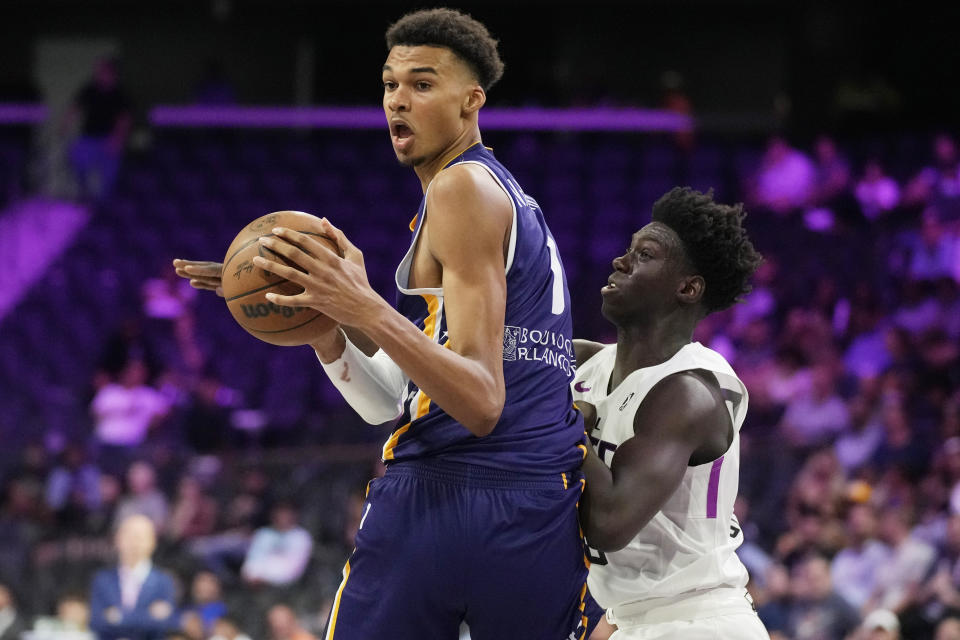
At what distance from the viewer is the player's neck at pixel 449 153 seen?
3.02 meters

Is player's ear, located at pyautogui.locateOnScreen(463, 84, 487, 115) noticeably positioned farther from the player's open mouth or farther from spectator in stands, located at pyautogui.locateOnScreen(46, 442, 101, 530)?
spectator in stands, located at pyautogui.locateOnScreen(46, 442, 101, 530)

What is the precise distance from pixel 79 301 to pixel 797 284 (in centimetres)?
691

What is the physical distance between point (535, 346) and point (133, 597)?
18.8ft

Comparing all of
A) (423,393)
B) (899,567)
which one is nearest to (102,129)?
(899,567)

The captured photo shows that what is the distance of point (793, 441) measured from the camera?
8.25 meters

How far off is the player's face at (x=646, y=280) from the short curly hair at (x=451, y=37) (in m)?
0.71

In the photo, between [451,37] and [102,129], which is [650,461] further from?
[102,129]

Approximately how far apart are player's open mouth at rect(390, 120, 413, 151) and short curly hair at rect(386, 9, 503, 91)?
0.60 ft

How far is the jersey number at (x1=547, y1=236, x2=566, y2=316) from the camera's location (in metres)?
3.01

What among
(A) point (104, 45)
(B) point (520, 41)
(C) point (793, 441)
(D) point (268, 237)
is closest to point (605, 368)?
(D) point (268, 237)

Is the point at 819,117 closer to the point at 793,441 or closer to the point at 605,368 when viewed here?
the point at 793,441

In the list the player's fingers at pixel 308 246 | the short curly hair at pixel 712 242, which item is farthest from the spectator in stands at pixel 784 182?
the player's fingers at pixel 308 246

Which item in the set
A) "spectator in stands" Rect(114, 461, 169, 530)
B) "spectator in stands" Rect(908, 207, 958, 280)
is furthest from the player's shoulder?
"spectator in stands" Rect(908, 207, 958, 280)

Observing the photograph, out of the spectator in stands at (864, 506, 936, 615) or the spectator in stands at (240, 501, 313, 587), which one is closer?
the spectator in stands at (864, 506, 936, 615)
